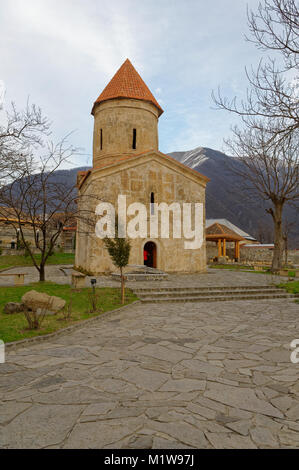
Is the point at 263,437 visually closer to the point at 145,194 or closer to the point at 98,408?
the point at 98,408

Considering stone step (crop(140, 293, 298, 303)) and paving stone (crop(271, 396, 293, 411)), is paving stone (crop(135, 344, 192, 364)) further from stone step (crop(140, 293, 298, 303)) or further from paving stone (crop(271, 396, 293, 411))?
stone step (crop(140, 293, 298, 303))

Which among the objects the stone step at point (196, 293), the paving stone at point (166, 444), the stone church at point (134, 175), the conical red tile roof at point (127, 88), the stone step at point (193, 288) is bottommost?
the stone step at point (196, 293)

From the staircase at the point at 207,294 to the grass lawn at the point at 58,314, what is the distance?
712 mm

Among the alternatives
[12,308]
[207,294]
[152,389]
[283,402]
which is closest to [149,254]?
[207,294]

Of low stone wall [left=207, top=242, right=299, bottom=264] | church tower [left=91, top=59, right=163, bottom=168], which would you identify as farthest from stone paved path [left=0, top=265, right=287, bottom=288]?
low stone wall [left=207, top=242, right=299, bottom=264]

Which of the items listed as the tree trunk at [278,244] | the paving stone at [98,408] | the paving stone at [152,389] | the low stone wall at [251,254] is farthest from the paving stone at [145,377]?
the low stone wall at [251,254]

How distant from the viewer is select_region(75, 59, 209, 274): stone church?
17375mm

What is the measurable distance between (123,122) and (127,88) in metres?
2.78

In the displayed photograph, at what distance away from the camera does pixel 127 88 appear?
70.8 feet

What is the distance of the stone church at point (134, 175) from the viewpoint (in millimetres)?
17375

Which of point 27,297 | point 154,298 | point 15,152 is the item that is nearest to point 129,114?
point 15,152

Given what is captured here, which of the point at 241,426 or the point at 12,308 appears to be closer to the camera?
the point at 241,426

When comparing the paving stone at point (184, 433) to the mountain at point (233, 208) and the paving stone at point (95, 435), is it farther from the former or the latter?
the mountain at point (233, 208)

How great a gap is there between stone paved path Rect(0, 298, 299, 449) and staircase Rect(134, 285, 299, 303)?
14.6ft
